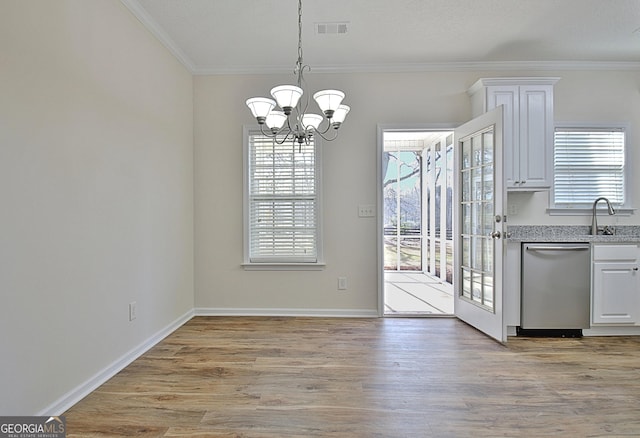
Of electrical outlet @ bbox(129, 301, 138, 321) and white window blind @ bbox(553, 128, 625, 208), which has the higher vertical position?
white window blind @ bbox(553, 128, 625, 208)

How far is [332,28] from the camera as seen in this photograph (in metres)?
2.92

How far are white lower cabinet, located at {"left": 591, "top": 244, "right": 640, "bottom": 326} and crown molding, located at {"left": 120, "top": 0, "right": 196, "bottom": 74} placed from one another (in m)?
4.43

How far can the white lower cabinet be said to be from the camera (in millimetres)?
3105

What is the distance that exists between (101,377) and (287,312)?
74.3 inches

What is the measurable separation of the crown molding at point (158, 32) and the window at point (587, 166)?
13.2ft

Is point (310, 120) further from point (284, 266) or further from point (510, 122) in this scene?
point (510, 122)

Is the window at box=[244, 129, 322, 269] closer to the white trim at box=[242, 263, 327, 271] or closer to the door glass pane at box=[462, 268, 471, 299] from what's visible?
the white trim at box=[242, 263, 327, 271]

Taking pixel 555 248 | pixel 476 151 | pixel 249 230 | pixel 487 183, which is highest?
pixel 476 151

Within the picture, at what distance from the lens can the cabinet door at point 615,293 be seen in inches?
122

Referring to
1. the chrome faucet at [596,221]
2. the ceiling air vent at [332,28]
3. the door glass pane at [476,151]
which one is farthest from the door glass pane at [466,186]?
the ceiling air vent at [332,28]

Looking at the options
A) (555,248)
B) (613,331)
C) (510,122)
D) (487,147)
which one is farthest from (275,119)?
(613,331)

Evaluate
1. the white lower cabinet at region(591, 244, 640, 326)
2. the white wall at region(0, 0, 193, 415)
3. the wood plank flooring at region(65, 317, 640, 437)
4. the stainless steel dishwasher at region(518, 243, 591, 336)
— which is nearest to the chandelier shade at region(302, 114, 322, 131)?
the white wall at region(0, 0, 193, 415)

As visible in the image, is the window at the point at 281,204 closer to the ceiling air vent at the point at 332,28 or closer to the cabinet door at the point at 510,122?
the ceiling air vent at the point at 332,28

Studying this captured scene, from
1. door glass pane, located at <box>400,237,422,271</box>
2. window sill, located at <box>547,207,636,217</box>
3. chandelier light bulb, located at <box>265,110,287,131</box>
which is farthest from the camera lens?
door glass pane, located at <box>400,237,422,271</box>
